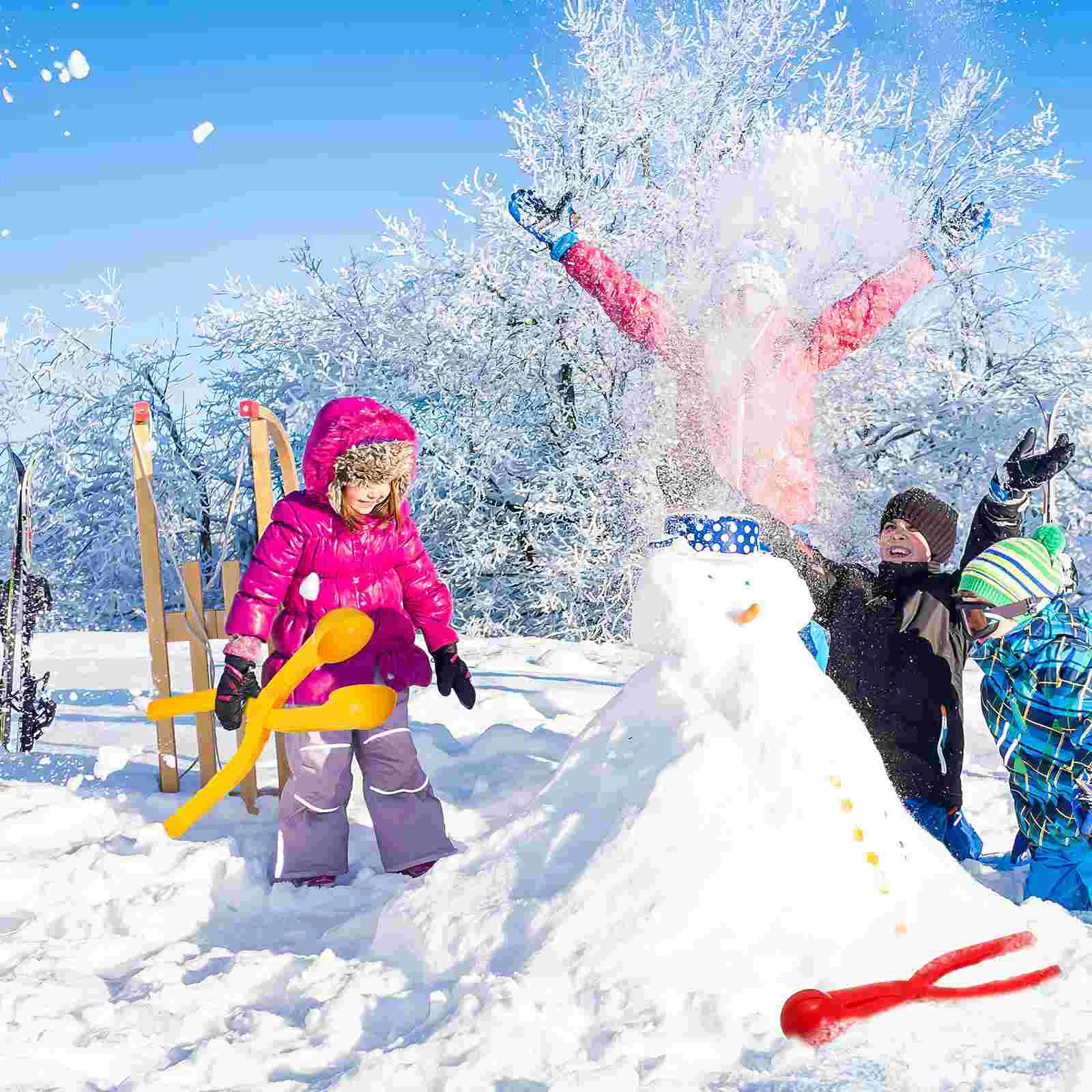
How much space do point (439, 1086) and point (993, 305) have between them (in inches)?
390

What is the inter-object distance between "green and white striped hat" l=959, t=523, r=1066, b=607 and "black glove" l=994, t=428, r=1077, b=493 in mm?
585

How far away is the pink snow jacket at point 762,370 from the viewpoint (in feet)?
12.9

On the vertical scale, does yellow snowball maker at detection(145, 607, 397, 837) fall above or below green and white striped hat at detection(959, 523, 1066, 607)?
below

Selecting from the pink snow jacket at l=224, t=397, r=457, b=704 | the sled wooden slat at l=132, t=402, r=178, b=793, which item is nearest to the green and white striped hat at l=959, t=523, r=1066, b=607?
the pink snow jacket at l=224, t=397, r=457, b=704

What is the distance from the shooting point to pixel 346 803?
3.29m

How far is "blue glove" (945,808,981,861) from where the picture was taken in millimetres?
3334

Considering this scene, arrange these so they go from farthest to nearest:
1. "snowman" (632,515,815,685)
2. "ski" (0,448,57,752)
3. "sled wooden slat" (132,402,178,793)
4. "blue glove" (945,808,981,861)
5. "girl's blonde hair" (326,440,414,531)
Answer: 1. "ski" (0,448,57,752)
2. "sled wooden slat" (132,402,178,793)
3. "blue glove" (945,808,981,861)
4. "girl's blonde hair" (326,440,414,531)
5. "snowman" (632,515,815,685)

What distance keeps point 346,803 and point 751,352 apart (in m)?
2.30

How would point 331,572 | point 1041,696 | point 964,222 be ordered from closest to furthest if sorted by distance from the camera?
point 1041,696 < point 331,572 < point 964,222

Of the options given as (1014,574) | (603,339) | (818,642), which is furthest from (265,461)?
(603,339)

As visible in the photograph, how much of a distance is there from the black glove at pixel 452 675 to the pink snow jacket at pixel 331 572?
0.05 meters

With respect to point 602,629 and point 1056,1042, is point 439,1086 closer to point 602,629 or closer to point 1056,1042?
point 1056,1042

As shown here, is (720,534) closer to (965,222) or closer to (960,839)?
(960,839)

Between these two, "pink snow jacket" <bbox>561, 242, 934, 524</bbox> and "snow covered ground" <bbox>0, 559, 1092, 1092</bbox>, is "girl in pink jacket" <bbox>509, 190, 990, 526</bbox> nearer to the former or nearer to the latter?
"pink snow jacket" <bbox>561, 242, 934, 524</bbox>
